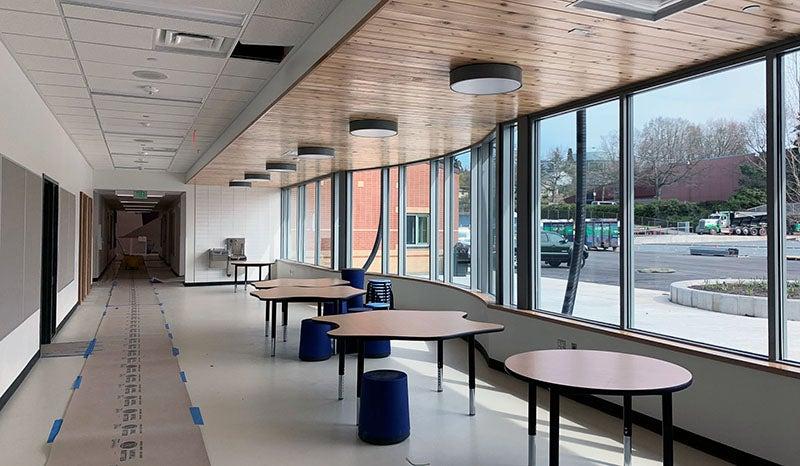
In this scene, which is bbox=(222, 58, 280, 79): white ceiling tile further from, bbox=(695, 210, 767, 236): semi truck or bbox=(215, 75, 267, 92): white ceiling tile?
bbox=(695, 210, 767, 236): semi truck

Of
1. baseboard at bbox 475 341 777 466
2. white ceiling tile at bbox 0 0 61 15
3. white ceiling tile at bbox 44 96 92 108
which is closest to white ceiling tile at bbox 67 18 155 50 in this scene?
white ceiling tile at bbox 0 0 61 15

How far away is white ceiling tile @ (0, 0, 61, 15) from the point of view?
4.04 meters

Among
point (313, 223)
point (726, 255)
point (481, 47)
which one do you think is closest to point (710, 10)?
point (481, 47)

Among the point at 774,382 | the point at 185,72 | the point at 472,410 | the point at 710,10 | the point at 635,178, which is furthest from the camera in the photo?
the point at 185,72

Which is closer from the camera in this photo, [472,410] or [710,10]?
[710,10]

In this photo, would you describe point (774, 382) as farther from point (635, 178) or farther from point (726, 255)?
point (635, 178)

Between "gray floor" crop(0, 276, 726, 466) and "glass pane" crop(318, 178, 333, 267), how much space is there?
254 inches

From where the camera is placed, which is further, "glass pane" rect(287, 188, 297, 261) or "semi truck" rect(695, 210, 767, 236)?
"glass pane" rect(287, 188, 297, 261)

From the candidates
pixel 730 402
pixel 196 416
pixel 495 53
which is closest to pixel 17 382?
pixel 196 416

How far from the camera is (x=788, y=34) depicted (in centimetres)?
377

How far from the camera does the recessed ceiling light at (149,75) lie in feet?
19.2

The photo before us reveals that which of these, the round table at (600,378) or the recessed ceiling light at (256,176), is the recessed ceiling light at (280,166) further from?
the round table at (600,378)

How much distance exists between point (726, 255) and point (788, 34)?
63.6 inches

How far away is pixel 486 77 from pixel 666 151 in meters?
1.81
